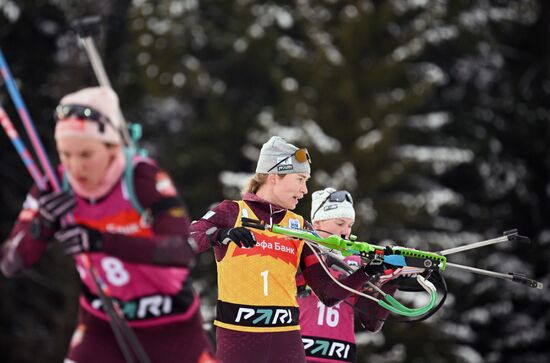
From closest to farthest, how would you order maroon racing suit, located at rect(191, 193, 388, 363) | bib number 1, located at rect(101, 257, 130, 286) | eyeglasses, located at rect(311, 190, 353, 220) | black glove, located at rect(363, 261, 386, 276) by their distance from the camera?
1. bib number 1, located at rect(101, 257, 130, 286)
2. maroon racing suit, located at rect(191, 193, 388, 363)
3. black glove, located at rect(363, 261, 386, 276)
4. eyeglasses, located at rect(311, 190, 353, 220)

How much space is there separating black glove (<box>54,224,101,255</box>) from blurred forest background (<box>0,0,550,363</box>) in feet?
55.2

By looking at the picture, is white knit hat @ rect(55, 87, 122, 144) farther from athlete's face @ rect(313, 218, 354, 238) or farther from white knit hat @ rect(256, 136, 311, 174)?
athlete's face @ rect(313, 218, 354, 238)

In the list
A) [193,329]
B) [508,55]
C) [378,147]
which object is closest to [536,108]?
[508,55]

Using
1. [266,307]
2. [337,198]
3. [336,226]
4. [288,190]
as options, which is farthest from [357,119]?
[266,307]

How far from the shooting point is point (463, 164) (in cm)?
2823

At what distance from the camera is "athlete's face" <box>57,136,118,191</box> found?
16.4ft

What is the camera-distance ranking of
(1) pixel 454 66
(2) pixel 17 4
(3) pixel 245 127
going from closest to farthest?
(2) pixel 17 4
(3) pixel 245 127
(1) pixel 454 66

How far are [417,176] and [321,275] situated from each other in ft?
62.5

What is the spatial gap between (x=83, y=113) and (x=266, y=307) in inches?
83.7

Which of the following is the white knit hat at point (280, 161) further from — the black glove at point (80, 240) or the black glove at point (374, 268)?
the black glove at point (80, 240)

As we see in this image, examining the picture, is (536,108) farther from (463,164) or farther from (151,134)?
(151,134)

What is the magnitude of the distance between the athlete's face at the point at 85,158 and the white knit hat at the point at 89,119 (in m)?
0.03

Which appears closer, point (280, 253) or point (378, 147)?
point (280, 253)

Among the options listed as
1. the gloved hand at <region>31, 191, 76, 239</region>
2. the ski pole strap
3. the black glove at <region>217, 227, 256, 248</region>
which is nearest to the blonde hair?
the ski pole strap
